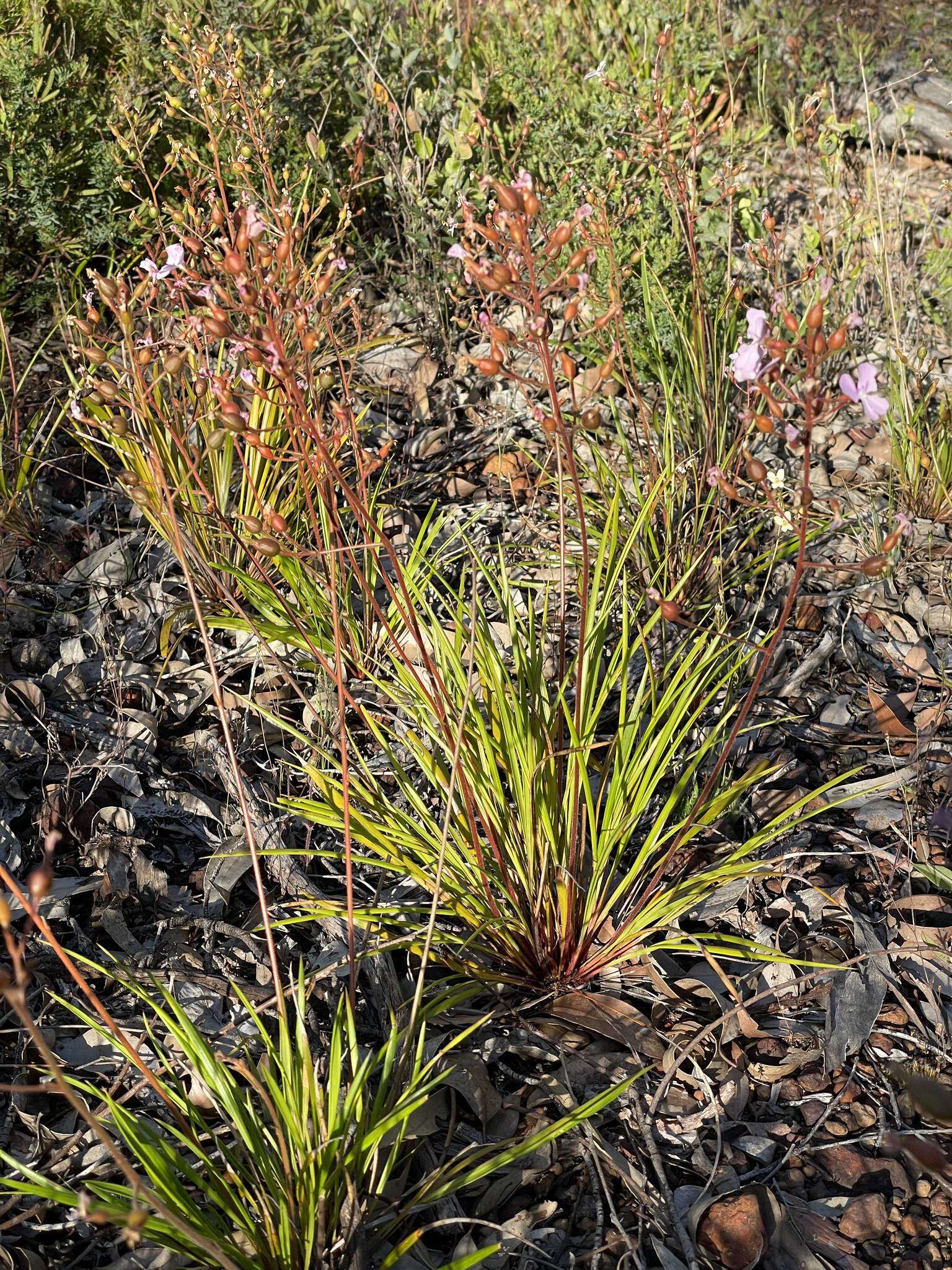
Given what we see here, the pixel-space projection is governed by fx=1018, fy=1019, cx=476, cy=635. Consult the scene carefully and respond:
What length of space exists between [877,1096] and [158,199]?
314 centimetres

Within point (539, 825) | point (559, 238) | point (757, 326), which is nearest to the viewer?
point (757, 326)

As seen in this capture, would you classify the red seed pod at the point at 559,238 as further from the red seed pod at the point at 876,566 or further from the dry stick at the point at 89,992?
the dry stick at the point at 89,992

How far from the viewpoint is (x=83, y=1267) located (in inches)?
56.3

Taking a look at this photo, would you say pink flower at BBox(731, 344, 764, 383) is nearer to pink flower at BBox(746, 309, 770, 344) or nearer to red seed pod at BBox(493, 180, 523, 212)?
pink flower at BBox(746, 309, 770, 344)

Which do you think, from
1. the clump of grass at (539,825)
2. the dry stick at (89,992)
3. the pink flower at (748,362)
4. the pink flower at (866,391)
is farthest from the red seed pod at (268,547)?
the pink flower at (866,391)

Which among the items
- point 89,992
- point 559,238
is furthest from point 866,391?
point 89,992

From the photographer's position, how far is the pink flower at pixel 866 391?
114cm

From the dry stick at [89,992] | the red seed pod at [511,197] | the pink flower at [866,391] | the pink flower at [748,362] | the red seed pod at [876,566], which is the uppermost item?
the red seed pod at [511,197]

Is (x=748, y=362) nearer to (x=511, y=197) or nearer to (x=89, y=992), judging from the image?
(x=511, y=197)

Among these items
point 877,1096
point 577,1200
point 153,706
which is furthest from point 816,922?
point 153,706

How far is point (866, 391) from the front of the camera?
1.21 meters

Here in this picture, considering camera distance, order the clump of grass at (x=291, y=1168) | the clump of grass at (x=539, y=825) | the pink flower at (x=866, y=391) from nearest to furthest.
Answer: the pink flower at (x=866, y=391) < the clump of grass at (x=291, y=1168) < the clump of grass at (x=539, y=825)

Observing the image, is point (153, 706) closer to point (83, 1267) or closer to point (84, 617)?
point (84, 617)

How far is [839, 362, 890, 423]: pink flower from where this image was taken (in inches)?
45.1
